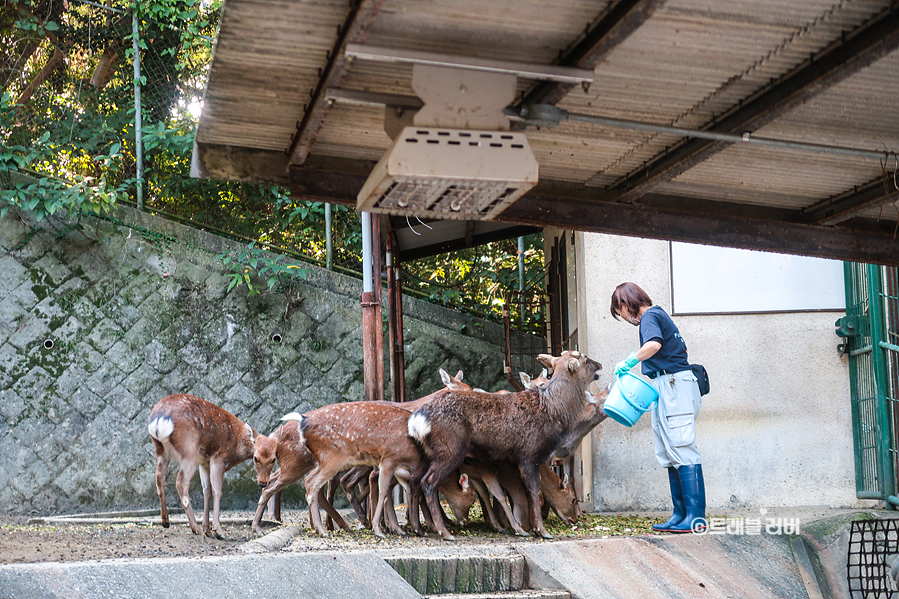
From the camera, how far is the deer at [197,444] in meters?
6.40

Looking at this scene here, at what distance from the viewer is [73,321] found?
969 cm

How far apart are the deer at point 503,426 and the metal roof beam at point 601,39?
3.28 meters

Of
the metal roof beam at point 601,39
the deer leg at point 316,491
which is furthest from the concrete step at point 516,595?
the metal roof beam at point 601,39

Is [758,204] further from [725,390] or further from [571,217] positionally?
[725,390]

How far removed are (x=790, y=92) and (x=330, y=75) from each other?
1.80 meters

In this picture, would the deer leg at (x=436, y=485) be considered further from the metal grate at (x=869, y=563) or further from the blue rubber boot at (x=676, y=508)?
the metal grate at (x=869, y=563)

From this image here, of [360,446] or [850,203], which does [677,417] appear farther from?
[360,446]

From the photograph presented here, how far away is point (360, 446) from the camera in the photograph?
6.34 meters

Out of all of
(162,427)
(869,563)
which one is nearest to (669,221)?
(869,563)

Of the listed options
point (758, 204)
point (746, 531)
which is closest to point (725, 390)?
point (746, 531)

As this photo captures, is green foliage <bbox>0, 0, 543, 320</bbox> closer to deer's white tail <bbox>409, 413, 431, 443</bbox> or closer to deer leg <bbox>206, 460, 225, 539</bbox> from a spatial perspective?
deer leg <bbox>206, 460, 225, 539</bbox>

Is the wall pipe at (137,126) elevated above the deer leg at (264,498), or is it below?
above

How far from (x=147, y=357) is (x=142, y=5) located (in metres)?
4.34

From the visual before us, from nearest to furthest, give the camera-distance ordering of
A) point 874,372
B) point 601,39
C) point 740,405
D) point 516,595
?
point 601,39
point 516,595
point 874,372
point 740,405
